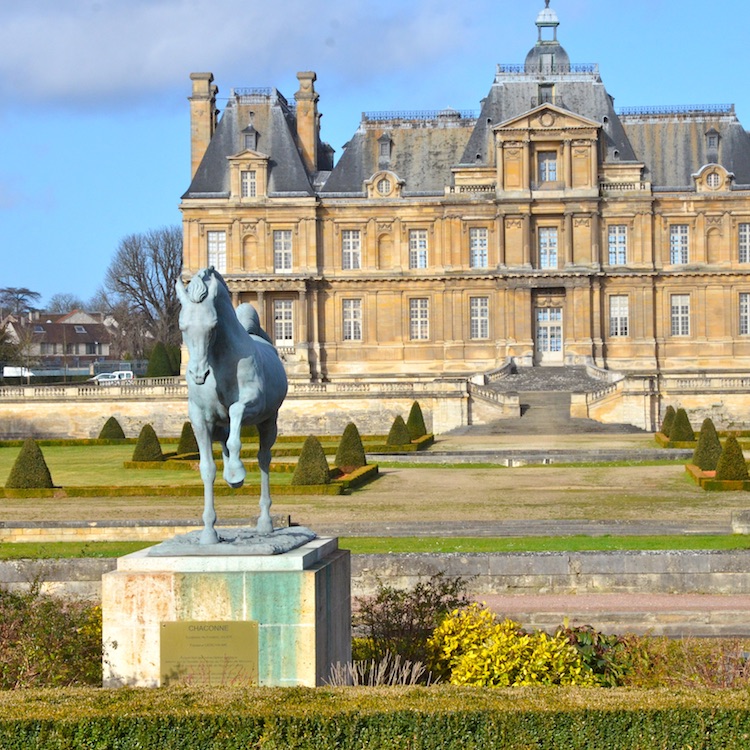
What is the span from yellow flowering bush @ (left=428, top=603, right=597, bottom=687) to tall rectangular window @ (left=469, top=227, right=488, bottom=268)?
1581 inches

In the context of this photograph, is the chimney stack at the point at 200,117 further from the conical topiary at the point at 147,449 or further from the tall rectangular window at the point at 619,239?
the conical topiary at the point at 147,449

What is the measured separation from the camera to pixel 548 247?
160ft

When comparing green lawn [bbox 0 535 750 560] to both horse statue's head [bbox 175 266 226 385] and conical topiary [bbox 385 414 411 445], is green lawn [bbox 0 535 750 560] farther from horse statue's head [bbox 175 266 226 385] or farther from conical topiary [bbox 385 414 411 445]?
conical topiary [bbox 385 414 411 445]

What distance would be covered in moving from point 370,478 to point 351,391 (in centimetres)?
1457

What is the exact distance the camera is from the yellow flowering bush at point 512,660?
910 centimetres

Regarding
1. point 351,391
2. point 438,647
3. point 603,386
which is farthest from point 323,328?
point 438,647

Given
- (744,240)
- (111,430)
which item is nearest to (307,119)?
(744,240)

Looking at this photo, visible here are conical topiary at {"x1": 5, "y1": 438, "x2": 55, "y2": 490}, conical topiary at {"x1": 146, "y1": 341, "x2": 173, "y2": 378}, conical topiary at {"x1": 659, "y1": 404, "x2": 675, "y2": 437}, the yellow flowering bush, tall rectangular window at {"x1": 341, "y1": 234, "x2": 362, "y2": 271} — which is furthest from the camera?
conical topiary at {"x1": 146, "y1": 341, "x2": 173, "y2": 378}

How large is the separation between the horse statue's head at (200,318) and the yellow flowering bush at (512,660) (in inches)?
106

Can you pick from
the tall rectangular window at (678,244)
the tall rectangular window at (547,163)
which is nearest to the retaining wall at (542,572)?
the tall rectangular window at (547,163)

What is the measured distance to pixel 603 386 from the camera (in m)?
41.2

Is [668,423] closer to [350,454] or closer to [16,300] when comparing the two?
[350,454]

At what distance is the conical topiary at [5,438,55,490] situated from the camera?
2541cm

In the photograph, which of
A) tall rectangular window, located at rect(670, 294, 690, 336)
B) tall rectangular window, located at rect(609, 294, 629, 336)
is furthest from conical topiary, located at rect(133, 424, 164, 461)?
tall rectangular window, located at rect(670, 294, 690, 336)
